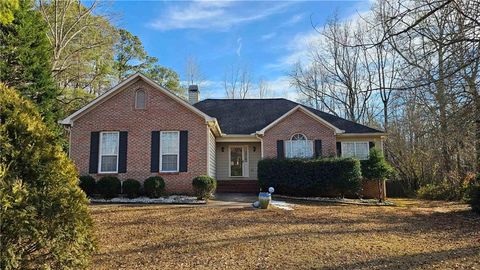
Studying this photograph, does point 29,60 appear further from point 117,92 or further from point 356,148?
point 356,148

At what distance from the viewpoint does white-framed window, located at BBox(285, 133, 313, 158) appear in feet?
56.8

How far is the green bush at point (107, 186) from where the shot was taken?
1367 centimetres

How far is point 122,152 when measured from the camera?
14.8 m

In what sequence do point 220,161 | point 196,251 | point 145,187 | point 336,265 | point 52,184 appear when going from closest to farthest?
point 52,184
point 336,265
point 196,251
point 145,187
point 220,161

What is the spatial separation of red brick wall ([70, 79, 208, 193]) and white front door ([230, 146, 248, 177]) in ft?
15.5

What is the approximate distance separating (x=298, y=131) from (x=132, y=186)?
27.8 ft

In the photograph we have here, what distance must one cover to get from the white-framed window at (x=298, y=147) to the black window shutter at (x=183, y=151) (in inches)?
210

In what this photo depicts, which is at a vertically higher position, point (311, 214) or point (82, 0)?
point (82, 0)

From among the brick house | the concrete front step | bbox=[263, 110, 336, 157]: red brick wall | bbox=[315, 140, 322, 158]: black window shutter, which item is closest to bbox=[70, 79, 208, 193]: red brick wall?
the brick house

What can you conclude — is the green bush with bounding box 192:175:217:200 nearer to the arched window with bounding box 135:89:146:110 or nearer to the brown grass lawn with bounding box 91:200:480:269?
the brown grass lawn with bounding box 91:200:480:269

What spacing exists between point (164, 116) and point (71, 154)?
170 inches

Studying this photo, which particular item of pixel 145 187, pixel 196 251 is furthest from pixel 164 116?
pixel 196 251

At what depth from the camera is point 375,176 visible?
1512 cm

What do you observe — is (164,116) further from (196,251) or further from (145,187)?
(196,251)
